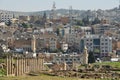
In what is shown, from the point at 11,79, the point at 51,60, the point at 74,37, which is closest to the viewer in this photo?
the point at 11,79

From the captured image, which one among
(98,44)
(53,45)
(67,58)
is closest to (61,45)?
(53,45)

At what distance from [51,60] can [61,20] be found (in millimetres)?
57839

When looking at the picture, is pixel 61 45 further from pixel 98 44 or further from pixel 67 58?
pixel 67 58

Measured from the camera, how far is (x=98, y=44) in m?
71.2

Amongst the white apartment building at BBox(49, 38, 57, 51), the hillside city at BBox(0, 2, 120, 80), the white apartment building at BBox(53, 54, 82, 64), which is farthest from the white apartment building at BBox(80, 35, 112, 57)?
the white apartment building at BBox(53, 54, 82, 64)

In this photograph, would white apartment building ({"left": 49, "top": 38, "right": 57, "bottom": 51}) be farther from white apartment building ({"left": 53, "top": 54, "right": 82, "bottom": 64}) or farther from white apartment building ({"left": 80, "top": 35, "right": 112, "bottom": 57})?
white apartment building ({"left": 53, "top": 54, "right": 82, "bottom": 64})

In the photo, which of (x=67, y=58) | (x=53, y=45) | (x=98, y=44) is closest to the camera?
(x=67, y=58)

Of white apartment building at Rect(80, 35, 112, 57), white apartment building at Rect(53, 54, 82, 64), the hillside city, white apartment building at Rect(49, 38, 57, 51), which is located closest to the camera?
the hillside city

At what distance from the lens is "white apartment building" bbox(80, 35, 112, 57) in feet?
228

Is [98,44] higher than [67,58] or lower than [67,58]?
higher

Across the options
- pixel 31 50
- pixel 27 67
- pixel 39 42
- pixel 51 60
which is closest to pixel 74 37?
pixel 39 42

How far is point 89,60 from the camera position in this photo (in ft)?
177

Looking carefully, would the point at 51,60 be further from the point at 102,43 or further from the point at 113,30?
the point at 113,30

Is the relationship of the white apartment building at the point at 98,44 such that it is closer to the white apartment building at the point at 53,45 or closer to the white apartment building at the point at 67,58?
the white apartment building at the point at 53,45
